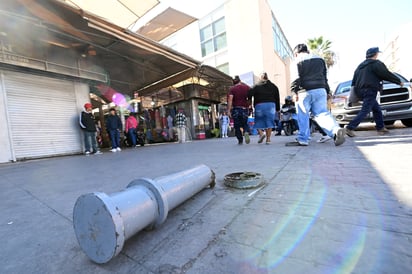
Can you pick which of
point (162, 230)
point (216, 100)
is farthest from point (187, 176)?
point (216, 100)

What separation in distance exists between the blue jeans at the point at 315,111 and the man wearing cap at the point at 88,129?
22.9 feet

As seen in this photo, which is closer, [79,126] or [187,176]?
[187,176]

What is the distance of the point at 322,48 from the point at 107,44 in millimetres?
32690

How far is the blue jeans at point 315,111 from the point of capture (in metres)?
3.72

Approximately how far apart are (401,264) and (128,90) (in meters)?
13.3

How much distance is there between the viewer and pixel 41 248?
1.16 meters

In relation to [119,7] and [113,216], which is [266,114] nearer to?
[113,216]

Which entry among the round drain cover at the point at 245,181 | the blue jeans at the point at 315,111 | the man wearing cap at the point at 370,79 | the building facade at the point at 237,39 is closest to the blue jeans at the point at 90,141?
the blue jeans at the point at 315,111

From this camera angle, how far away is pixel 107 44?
23.8ft

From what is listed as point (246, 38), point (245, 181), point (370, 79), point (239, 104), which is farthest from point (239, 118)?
point (246, 38)

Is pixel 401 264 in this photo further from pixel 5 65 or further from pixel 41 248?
pixel 5 65

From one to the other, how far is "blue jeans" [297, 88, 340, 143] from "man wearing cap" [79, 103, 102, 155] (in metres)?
6.98

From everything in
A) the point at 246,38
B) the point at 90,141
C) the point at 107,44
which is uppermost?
the point at 246,38

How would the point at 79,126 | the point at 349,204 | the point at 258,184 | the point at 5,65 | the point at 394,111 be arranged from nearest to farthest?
the point at 349,204
the point at 258,184
the point at 394,111
the point at 5,65
the point at 79,126
